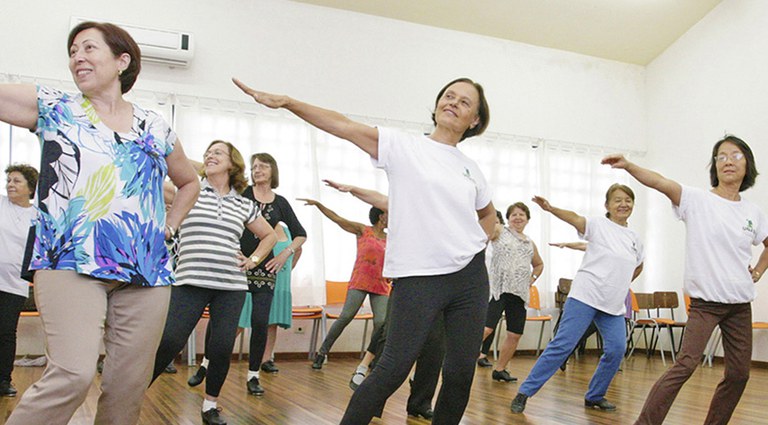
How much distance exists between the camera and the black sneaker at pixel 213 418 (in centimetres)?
325

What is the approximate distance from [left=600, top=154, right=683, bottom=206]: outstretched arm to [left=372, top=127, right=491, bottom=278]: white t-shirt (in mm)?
902

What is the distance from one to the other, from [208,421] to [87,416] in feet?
2.38

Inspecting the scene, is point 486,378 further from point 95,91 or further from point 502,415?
point 95,91

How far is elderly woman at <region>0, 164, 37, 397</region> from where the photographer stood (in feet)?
13.4

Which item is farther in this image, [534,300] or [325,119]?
[534,300]

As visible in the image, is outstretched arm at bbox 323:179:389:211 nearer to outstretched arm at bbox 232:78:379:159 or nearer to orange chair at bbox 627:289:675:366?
outstretched arm at bbox 232:78:379:159

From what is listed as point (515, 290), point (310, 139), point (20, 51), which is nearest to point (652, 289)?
point (515, 290)

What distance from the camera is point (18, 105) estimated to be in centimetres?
166

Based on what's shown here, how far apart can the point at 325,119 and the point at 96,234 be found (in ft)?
2.55

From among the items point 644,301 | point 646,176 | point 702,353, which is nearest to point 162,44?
point 646,176

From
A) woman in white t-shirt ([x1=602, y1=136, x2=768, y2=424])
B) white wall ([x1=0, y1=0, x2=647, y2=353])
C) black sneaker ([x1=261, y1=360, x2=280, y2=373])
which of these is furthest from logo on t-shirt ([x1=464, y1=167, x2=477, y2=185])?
white wall ([x1=0, y1=0, x2=647, y2=353])

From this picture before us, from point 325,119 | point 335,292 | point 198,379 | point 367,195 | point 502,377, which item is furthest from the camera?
point 335,292

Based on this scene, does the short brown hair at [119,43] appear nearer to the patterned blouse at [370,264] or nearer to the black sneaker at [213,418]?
the black sneaker at [213,418]

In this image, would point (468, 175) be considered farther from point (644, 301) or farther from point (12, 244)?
point (644, 301)
